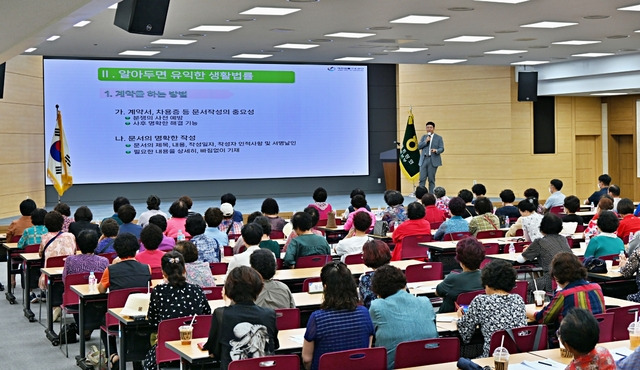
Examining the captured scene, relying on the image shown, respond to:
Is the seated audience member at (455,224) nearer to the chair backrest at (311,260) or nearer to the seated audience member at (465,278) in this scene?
the chair backrest at (311,260)

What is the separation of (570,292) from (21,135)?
47.6 feet

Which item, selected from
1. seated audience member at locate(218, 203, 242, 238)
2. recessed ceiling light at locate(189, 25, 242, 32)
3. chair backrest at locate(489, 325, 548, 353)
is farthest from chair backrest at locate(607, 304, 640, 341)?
recessed ceiling light at locate(189, 25, 242, 32)

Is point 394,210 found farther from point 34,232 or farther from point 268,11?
point 34,232

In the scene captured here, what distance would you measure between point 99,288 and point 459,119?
16.0m

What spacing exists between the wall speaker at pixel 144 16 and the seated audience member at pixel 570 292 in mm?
3428

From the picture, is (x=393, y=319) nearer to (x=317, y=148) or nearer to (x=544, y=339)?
(x=544, y=339)

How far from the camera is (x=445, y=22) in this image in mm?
13359

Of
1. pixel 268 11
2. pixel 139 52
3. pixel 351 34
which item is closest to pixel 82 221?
pixel 268 11

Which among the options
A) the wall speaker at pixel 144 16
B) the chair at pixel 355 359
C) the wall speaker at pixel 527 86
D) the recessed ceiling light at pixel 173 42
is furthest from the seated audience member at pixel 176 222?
the wall speaker at pixel 527 86

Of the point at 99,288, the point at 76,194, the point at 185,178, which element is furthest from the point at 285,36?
the point at 99,288

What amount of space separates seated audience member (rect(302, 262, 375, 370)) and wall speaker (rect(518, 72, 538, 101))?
657 inches

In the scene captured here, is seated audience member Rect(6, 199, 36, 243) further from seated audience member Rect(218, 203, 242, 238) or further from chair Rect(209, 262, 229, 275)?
chair Rect(209, 262, 229, 275)

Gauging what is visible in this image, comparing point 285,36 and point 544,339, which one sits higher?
point 285,36

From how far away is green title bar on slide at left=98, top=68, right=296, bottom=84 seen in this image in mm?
18875
